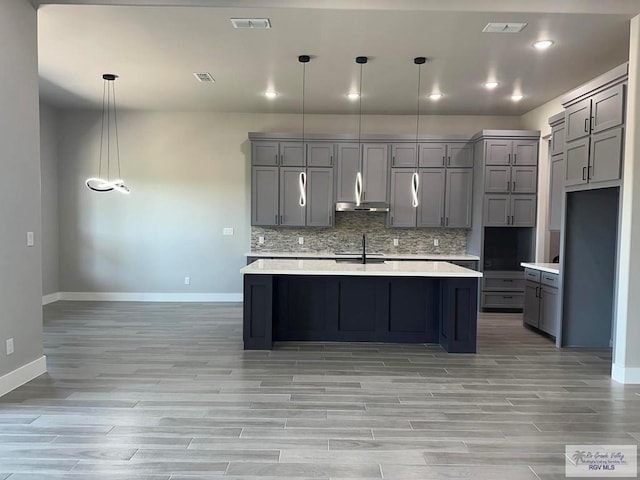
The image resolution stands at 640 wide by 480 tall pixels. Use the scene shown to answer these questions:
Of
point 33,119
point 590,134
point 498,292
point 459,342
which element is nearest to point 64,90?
point 33,119

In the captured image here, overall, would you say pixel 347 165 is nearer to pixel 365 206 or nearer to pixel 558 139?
pixel 365 206

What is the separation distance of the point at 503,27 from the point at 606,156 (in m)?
1.49

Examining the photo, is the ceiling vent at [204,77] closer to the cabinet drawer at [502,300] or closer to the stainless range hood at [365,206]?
the stainless range hood at [365,206]

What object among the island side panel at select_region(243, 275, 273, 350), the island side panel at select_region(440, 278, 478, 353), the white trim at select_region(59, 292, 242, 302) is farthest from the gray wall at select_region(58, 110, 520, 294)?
the island side panel at select_region(440, 278, 478, 353)

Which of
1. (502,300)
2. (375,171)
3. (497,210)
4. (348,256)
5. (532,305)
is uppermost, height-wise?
(375,171)

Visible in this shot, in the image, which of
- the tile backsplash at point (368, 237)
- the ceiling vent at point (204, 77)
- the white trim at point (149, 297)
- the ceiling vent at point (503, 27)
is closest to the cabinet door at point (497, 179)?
the tile backsplash at point (368, 237)

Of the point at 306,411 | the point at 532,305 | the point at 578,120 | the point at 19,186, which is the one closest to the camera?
the point at 306,411

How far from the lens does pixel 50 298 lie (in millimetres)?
6516

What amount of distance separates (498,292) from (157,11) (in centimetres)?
571

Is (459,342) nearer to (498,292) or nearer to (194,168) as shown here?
(498,292)

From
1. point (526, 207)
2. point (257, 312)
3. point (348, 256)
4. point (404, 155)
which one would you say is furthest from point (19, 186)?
point (526, 207)

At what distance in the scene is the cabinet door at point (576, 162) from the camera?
4008 mm

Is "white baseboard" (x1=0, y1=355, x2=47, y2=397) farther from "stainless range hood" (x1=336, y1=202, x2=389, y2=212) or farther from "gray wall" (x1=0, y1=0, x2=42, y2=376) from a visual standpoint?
"stainless range hood" (x1=336, y1=202, x2=389, y2=212)

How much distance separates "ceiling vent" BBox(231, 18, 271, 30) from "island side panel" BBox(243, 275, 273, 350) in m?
2.36
